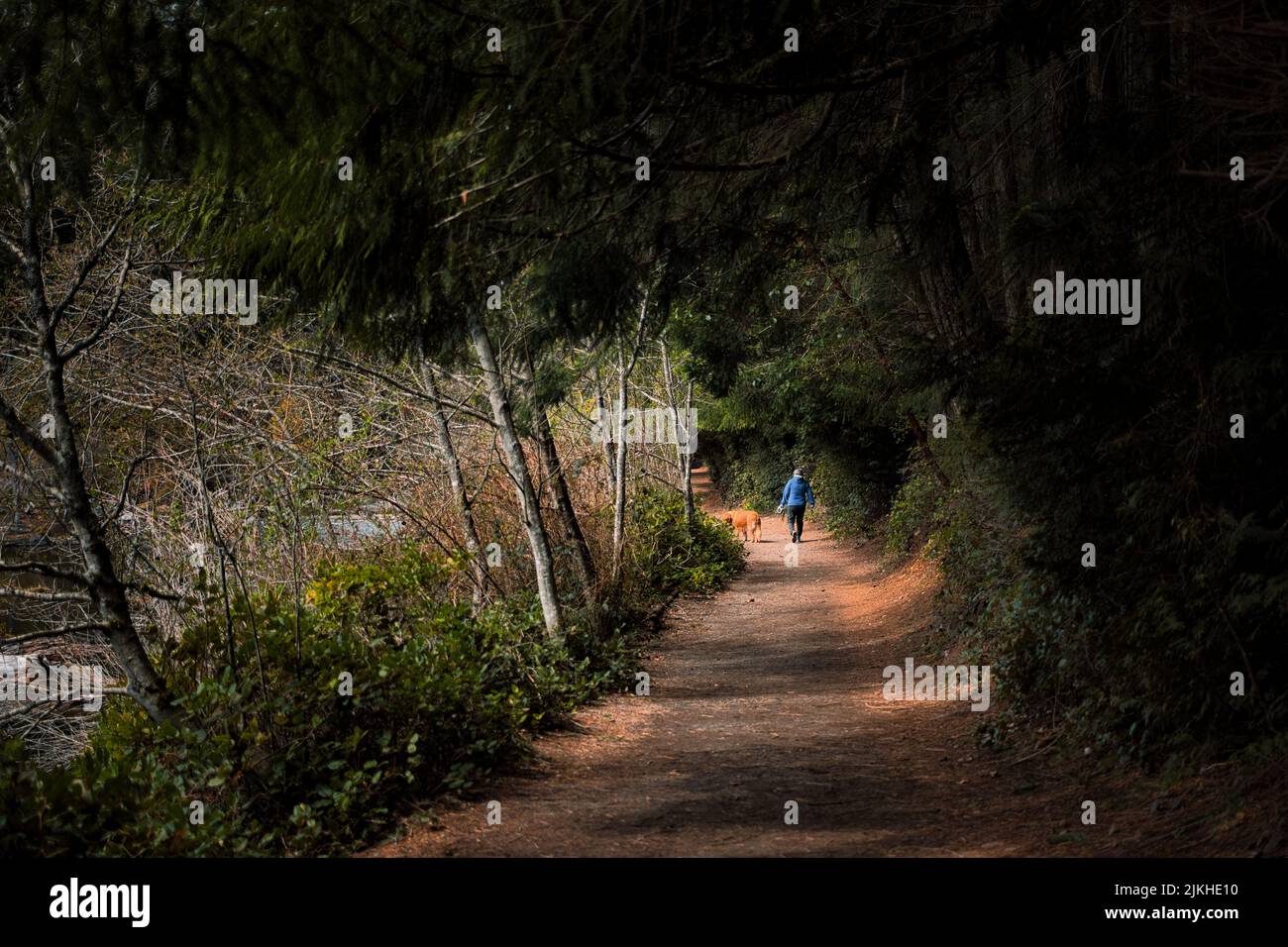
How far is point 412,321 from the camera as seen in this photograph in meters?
7.16

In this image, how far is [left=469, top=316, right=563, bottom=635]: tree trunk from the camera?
1088 centimetres

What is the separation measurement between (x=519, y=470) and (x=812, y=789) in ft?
15.2

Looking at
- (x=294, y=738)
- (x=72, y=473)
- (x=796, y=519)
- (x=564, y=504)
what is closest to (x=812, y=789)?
(x=294, y=738)

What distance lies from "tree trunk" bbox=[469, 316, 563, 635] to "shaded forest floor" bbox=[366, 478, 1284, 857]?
48.0 inches

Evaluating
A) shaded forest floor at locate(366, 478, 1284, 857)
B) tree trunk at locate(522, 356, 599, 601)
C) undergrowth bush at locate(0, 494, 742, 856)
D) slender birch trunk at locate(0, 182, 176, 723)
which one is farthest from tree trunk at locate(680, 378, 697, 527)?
slender birch trunk at locate(0, 182, 176, 723)

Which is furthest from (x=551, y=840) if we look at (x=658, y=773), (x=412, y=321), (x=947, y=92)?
(x=947, y=92)

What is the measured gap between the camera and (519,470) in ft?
36.9

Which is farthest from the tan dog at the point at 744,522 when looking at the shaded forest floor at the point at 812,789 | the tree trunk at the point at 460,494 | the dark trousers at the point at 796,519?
the tree trunk at the point at 460,494

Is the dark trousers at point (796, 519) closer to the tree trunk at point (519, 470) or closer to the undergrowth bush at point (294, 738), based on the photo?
the tree trunk at point (519, 470)

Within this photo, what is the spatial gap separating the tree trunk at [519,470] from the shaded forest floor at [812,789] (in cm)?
122

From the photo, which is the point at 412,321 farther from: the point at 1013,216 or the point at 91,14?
the point at 1013,216

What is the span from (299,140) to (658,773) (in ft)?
16.5

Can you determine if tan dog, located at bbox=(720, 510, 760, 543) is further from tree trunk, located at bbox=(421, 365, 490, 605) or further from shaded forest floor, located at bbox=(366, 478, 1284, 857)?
tree trunk, located at bbox=(421, 365, 490, 605)

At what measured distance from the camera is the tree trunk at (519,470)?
1088 centimetres
